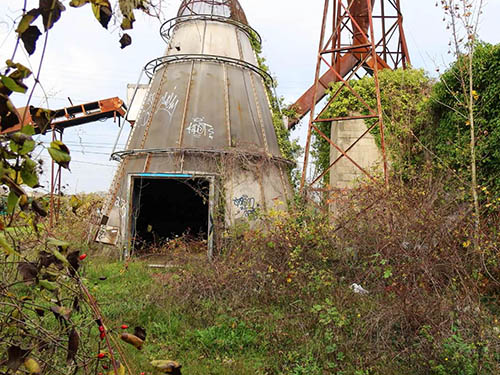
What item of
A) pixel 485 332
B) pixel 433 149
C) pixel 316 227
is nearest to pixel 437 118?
pixel 433 149

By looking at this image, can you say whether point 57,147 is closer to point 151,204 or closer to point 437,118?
point 437,118

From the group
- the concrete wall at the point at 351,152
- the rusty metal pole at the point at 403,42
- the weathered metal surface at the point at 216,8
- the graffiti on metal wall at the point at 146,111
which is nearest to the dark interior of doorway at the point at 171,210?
the graffiti on metal wall at the point at 146,111

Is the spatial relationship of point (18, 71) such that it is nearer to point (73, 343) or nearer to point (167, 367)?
point (73, 343)

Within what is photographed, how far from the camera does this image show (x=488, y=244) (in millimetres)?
5645

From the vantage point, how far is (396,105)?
11.2 metres

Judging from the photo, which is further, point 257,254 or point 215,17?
point 215,17

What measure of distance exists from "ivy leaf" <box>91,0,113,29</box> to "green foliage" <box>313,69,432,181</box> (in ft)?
31.5

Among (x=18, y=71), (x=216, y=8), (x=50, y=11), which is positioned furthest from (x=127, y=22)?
(x=216, y=8)

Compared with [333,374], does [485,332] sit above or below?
above

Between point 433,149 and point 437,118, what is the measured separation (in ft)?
2.68

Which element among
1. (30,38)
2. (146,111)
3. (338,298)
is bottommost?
(338,298)

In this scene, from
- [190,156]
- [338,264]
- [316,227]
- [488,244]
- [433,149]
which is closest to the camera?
[488,244]

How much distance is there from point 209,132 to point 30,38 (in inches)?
380

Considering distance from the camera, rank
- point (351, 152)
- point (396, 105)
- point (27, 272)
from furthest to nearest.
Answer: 1. point (351, 152)
2. point (396, 105)
3. point (27, 272)
